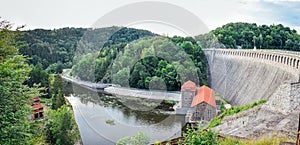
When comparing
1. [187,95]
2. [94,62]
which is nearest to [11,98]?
[187,95]

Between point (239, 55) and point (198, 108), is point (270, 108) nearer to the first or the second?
point (198, 108)

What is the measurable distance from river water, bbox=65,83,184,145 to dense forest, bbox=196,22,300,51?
12427 mm

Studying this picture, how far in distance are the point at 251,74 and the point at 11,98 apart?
39.6ft

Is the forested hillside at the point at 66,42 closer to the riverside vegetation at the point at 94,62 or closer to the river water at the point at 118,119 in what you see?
the riverside vegetation at the point at 94,62

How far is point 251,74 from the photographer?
13.5 metres

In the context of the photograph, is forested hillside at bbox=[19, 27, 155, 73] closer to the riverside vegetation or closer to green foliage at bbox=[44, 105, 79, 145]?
the riverside vegetation

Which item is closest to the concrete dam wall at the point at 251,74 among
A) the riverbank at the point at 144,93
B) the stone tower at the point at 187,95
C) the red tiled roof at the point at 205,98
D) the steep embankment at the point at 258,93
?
the steep embankment at the point at 258,93

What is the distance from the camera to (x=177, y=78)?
1778 centimetres

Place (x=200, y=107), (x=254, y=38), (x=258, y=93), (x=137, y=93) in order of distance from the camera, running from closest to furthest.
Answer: (x=258, y=93) → (x=200, y=107) → (x=137, y=93) → (x=254, y=38)

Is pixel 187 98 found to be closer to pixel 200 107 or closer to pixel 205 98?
pixel 205 98

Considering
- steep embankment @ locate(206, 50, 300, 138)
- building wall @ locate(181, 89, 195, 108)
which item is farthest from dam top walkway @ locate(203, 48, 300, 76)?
building wall @ locate(181, 89, 195, 108)

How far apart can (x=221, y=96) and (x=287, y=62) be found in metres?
5.34

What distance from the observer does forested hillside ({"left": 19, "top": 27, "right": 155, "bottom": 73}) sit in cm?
2472

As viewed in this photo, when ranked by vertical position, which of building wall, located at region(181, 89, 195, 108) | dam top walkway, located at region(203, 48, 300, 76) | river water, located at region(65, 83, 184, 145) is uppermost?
dam top walkway, located at region(203, 48, 300, 76)
